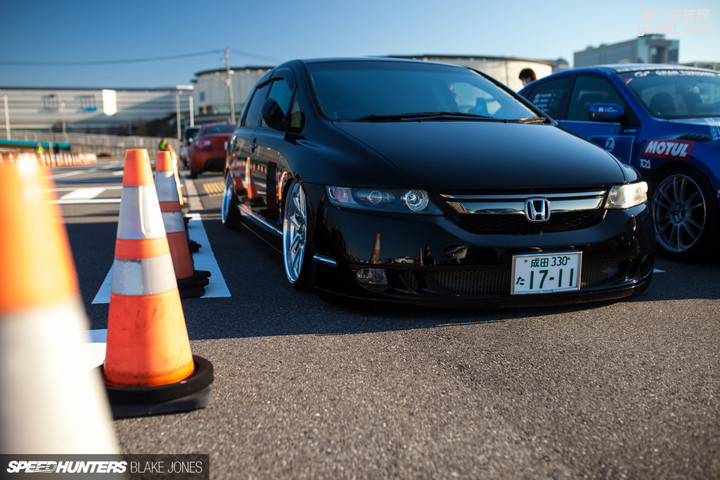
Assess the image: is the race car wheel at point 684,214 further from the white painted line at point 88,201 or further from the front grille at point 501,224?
the white painted line at point 88,201

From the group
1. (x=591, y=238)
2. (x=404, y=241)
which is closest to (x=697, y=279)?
(x=591, y=238)

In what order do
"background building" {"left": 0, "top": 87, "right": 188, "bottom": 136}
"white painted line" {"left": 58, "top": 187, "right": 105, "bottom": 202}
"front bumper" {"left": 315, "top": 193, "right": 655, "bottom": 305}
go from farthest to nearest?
"background building" {"left": 0, "top": 87, "right": 188, "bottom": 136} → "white painted line" {"left": 58, "top": 187, "right": 105, "bottom": 202} → "front bumper" {"left": 315, "top": 193, "right": 655, "bottom": 305}

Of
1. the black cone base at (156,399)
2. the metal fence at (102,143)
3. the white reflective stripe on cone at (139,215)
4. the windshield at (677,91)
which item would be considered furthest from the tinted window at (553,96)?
the metal fence at (102,143)

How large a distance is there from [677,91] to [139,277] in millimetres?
4963

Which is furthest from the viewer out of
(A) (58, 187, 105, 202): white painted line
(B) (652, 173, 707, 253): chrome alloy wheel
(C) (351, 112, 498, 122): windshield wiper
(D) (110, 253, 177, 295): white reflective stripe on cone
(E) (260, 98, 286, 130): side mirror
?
(A) (58, 187, 105, 202): white painted line

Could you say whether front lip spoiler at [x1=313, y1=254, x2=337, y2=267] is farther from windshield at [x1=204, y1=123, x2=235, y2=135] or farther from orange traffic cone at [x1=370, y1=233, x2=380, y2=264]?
windshield at [x1=204, y1=123, x2=235, y2=135]

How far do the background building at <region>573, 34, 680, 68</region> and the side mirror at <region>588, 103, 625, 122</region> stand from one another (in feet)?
225

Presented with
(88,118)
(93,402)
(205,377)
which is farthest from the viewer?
(88,118)

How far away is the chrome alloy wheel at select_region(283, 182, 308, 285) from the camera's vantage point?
3666 millimetres

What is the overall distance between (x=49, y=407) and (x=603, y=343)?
2275 mm

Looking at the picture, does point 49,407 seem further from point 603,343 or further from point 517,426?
point 603,343

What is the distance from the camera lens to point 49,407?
66.9 inches

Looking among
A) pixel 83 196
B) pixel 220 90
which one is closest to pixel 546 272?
pixel 83 196

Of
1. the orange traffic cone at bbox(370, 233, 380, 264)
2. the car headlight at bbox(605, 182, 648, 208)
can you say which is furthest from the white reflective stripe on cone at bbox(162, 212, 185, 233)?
the car headlight at bbox(605, 182, 648, 208)
